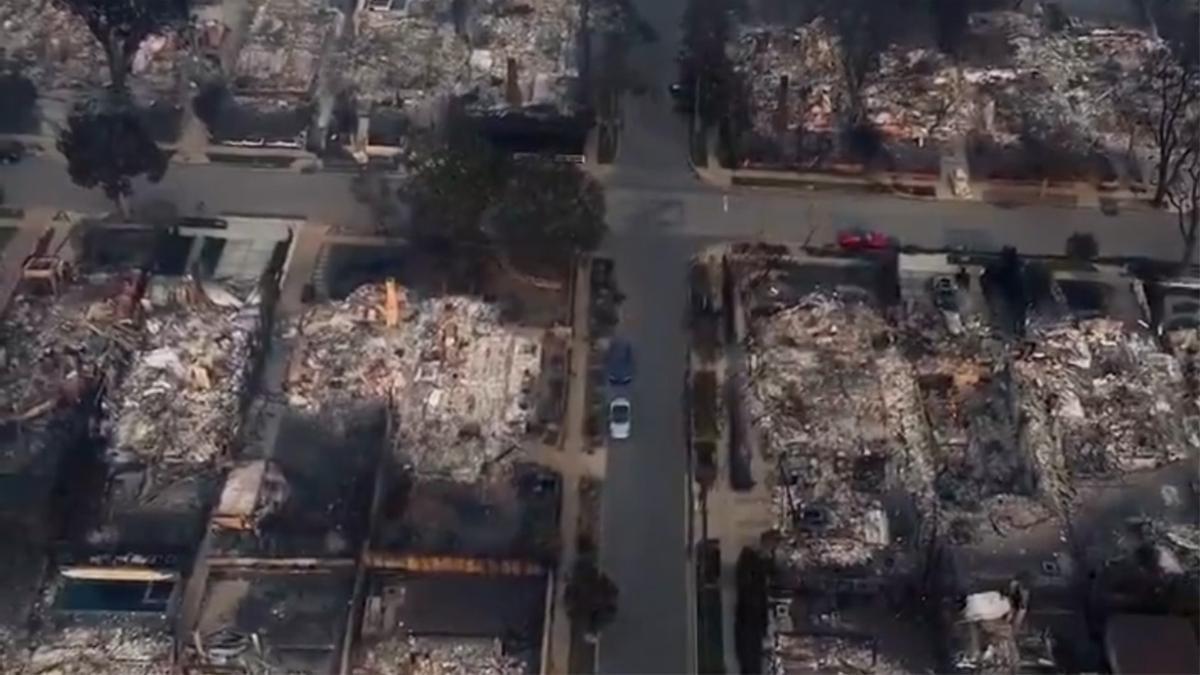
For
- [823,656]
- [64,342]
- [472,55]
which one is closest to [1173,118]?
[823,656]

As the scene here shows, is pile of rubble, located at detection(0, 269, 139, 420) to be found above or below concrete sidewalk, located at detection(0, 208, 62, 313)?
below

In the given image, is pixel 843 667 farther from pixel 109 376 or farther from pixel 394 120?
pixel 394 120

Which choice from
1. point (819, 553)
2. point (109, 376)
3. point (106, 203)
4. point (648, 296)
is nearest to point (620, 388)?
point (648, 296)

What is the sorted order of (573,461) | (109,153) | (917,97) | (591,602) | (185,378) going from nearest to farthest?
1. (591,602)
2. (573,461)
3. (185,378)
4. (109,153)
5. (917,97)

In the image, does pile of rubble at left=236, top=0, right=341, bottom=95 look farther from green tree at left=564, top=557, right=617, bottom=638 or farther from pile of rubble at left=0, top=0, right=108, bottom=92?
green tree at left=564, top=557, right=617, bottom=638

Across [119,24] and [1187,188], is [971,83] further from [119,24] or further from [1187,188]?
[119,24]

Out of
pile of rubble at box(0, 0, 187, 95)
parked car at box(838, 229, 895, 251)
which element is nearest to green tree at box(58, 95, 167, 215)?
pile of rubble at box(0, 0, 187, 95)

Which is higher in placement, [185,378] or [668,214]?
[668,214]
